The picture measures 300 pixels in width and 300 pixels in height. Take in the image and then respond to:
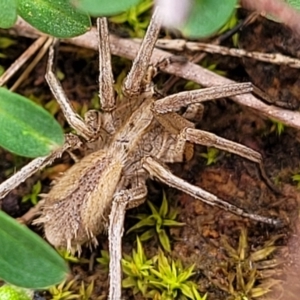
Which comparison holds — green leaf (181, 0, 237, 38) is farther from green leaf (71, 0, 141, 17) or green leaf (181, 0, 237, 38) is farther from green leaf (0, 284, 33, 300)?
green leaf (0, 284, 33, 300)

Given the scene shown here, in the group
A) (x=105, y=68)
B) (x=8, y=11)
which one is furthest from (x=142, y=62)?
(x=8, y=11)

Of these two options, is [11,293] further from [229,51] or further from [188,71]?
[229,51]

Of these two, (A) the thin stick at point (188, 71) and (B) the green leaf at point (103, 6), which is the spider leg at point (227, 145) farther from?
(B) the green leaf at point (103, 6)

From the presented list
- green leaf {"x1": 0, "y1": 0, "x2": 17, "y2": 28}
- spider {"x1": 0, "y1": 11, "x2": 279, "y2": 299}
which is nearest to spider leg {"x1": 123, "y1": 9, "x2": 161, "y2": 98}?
spider {"x1": 0, "y1": 11, "x2": 279, "y2": 299}

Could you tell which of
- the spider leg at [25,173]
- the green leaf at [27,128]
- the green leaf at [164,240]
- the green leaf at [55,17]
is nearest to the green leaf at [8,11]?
the green leaf at [55,17]

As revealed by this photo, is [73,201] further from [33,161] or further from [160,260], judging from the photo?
[160,260]

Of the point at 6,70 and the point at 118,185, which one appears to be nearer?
the point at 118,185

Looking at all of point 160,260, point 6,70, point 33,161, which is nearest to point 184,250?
point 160,260
